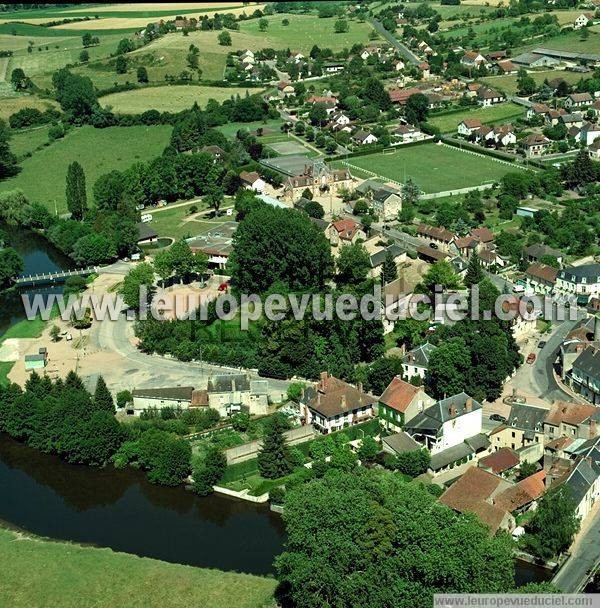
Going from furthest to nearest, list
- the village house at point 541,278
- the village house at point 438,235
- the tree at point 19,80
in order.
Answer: the tree at point 19,80 < the village house at point 438,235 < the village house at point 541,278

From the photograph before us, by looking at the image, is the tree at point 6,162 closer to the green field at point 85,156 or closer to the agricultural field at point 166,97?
the green field at point 85,156

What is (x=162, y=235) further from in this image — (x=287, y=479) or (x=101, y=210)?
(x=287, y=479)

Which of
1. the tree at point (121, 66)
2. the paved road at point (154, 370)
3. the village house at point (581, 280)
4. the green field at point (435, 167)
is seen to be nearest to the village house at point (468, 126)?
the green field at point (435, 167)

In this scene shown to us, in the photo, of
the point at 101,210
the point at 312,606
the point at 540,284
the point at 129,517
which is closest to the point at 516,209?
the point at 540,284


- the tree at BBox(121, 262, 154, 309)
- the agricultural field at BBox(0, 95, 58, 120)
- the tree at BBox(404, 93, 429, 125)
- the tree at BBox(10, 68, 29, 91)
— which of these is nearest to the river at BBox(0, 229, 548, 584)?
the tree at BBox(121, 262, 154, 309)

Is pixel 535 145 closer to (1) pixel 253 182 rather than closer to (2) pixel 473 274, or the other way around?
(1) pixel 253 182

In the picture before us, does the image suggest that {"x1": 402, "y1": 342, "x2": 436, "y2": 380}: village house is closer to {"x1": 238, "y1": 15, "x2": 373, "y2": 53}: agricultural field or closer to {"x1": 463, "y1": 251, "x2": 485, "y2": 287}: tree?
{"x1": 463, "y1": 251, "x2": 485, "y2": 287}: tree
